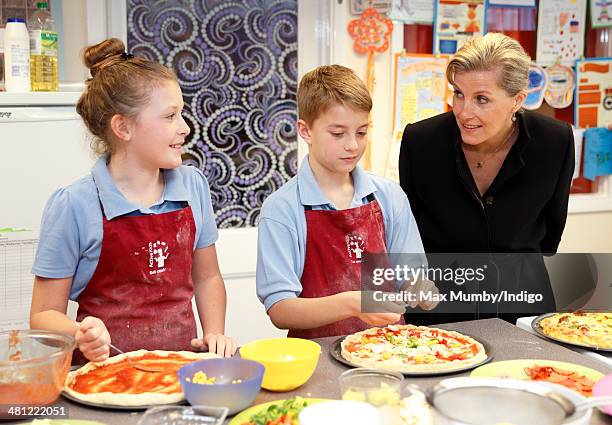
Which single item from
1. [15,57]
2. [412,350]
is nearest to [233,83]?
[15,57]

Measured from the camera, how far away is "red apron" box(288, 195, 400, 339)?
199cm

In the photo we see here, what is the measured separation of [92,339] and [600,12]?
3511mm

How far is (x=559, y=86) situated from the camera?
13.0 ft

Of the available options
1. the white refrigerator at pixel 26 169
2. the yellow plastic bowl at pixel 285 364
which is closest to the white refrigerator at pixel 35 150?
the white refrigerator at pixel 26 169

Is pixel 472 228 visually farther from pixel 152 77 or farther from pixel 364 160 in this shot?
pixel 364 160

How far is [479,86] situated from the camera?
7.09 feet

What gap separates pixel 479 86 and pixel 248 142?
61.8 inches

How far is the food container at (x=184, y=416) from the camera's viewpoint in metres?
1.21

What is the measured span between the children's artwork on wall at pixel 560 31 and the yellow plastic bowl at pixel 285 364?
287 cm

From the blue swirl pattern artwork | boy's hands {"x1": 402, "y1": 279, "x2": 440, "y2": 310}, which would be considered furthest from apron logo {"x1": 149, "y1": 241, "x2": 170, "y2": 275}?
the blue swirl pattern artwork

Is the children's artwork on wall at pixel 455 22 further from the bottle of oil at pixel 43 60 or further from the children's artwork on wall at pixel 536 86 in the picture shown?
the bottle of oil at pixel 43 60

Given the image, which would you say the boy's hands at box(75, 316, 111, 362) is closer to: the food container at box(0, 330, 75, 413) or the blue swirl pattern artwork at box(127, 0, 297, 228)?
the food container at box(0, 330, 75, 413)

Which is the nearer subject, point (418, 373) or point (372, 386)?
point (372, 386)

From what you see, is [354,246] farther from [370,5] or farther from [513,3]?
[513,3]
